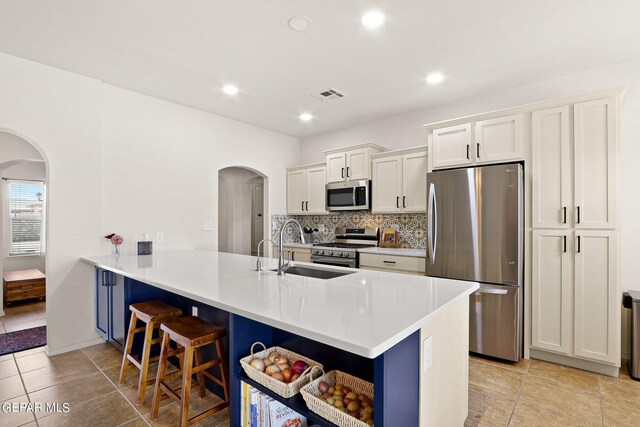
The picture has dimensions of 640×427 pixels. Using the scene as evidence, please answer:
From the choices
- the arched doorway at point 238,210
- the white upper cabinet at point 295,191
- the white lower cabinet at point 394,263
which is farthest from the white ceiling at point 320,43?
the arched doorway at point 238,210

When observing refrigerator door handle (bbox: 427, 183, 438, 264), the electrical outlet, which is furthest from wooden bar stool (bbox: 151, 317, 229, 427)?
refrigerator door handle (bbox: 427, 183, 438, 264)

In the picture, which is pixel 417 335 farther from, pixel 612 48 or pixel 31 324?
pixel 31 324

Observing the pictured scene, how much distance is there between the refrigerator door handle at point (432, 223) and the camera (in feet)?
10.6

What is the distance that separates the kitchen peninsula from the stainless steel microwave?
83.4 inches

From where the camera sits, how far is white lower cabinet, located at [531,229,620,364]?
2.58 metres

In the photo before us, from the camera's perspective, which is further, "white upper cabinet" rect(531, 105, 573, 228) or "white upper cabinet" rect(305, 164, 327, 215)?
"white upper cabinet" rect(305, 164, 327, 215)

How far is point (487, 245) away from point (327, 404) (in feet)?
7.56

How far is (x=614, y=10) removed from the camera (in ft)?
7.04

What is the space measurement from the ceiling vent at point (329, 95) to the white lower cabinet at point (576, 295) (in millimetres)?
2428

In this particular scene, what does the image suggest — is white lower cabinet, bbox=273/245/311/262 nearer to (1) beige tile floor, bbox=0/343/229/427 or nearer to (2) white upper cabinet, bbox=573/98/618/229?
(1) beige tile floor, bbox=0/343/229/427

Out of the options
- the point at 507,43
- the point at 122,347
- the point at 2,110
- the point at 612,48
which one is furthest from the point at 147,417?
the point at 612,48

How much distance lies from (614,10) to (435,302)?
7.85 feet

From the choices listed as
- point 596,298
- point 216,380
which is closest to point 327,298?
point 216,380

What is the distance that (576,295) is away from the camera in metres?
2.71
